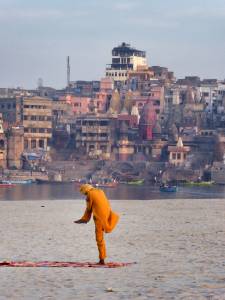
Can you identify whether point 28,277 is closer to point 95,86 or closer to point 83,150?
point 83,150

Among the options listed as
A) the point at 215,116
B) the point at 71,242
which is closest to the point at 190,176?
the point at 215,116

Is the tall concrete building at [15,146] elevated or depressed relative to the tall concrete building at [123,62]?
depressed

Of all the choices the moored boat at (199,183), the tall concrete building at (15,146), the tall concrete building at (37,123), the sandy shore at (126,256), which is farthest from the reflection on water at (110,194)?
the tall concrete building at (37,123)

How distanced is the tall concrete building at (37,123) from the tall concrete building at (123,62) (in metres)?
41.9

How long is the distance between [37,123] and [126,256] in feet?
386

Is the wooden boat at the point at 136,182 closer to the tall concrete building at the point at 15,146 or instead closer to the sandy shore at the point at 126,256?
the tall concrete building at the point at 15,146

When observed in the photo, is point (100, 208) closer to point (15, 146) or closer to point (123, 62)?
point (15, 146)

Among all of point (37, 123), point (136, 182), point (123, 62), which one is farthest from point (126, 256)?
point (123, 62)

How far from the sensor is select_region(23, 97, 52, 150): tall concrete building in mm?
133500

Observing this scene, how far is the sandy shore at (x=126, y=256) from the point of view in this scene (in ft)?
43.0

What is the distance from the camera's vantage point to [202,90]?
546ft

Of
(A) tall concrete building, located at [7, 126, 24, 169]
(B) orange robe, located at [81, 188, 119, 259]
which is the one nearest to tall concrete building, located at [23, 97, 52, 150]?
(A) tall concrete building, located at [7, 126, 24, 169]

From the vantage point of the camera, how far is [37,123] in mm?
134250

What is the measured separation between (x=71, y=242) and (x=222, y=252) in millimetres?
3177
